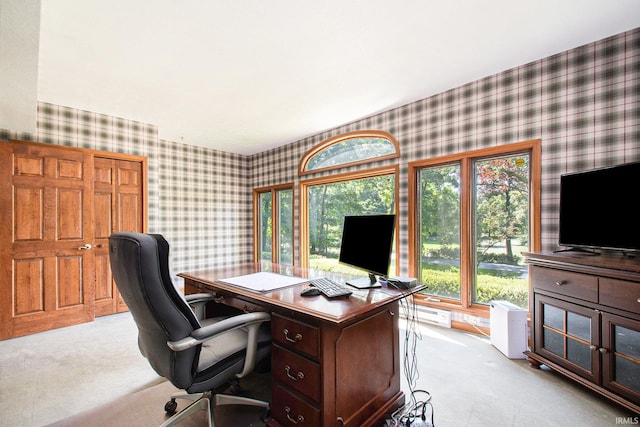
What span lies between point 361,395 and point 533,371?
1609 mm

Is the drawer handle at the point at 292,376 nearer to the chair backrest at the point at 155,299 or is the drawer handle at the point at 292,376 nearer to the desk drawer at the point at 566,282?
the chair backrest at the point at 155,299

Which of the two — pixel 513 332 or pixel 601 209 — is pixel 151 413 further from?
pixel 601 209

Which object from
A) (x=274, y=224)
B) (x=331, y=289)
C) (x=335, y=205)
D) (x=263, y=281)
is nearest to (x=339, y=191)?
(x=335, y=205)

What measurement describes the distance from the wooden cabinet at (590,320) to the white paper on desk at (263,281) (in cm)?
179

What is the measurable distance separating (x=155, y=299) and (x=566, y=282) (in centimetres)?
255

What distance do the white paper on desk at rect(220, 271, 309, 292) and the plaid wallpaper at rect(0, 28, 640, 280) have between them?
185 centimetres

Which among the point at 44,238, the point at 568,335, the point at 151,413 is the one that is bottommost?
the point at 151,413

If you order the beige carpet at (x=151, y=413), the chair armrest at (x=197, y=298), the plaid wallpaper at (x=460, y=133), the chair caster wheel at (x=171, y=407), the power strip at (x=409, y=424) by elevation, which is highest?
the plaid wallpaper at (x=460, y=133)

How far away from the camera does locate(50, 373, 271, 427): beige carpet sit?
5.61ft

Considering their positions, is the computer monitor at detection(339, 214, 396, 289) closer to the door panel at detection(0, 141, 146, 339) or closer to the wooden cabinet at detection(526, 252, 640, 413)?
the wooden cabinet at detection(526, 252, 640, 413)

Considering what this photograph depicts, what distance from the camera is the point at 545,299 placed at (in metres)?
2.12

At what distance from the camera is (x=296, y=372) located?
1.44 meters

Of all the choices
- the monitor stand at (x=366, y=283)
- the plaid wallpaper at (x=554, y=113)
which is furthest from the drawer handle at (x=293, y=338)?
the plaid wallpaper at (x=554, y=113)

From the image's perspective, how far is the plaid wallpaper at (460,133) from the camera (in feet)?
7.32
